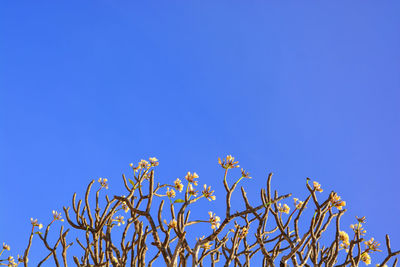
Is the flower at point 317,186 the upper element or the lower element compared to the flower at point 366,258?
upper

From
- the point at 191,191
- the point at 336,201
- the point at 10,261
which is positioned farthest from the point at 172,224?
the point at 10,261

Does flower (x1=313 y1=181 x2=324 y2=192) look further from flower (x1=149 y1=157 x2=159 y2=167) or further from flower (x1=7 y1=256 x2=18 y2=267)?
flower (x1=7 y1=256 x2=18 y2=267)

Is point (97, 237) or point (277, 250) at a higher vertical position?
point (97, 237)

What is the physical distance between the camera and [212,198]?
269cm

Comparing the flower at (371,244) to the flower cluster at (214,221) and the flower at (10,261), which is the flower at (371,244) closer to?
the flower cluster at (214,221)

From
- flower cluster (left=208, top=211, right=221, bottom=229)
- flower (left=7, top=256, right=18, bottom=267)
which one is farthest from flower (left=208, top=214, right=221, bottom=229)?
flower (left=7, top=256, right=18, bottom=267)

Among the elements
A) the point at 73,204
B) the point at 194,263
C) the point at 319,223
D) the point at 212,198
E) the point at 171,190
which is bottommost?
the point at 194,263

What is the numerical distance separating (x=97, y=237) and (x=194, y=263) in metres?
1.22

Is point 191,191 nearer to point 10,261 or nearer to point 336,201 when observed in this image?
point 336,201

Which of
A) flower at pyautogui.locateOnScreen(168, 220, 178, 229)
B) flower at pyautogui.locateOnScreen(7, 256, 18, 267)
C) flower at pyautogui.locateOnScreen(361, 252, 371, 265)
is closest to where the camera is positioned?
flower at pyautogui.locateOnScreen(168, 220, 178, 229)

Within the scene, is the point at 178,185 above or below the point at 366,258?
above

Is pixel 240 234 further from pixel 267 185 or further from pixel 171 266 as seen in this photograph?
pixel 171 266

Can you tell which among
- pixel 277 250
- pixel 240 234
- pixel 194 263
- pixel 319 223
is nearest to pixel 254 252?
pixel 277 250

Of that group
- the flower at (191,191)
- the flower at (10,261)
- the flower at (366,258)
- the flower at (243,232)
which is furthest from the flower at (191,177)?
the flower at (10,261)
